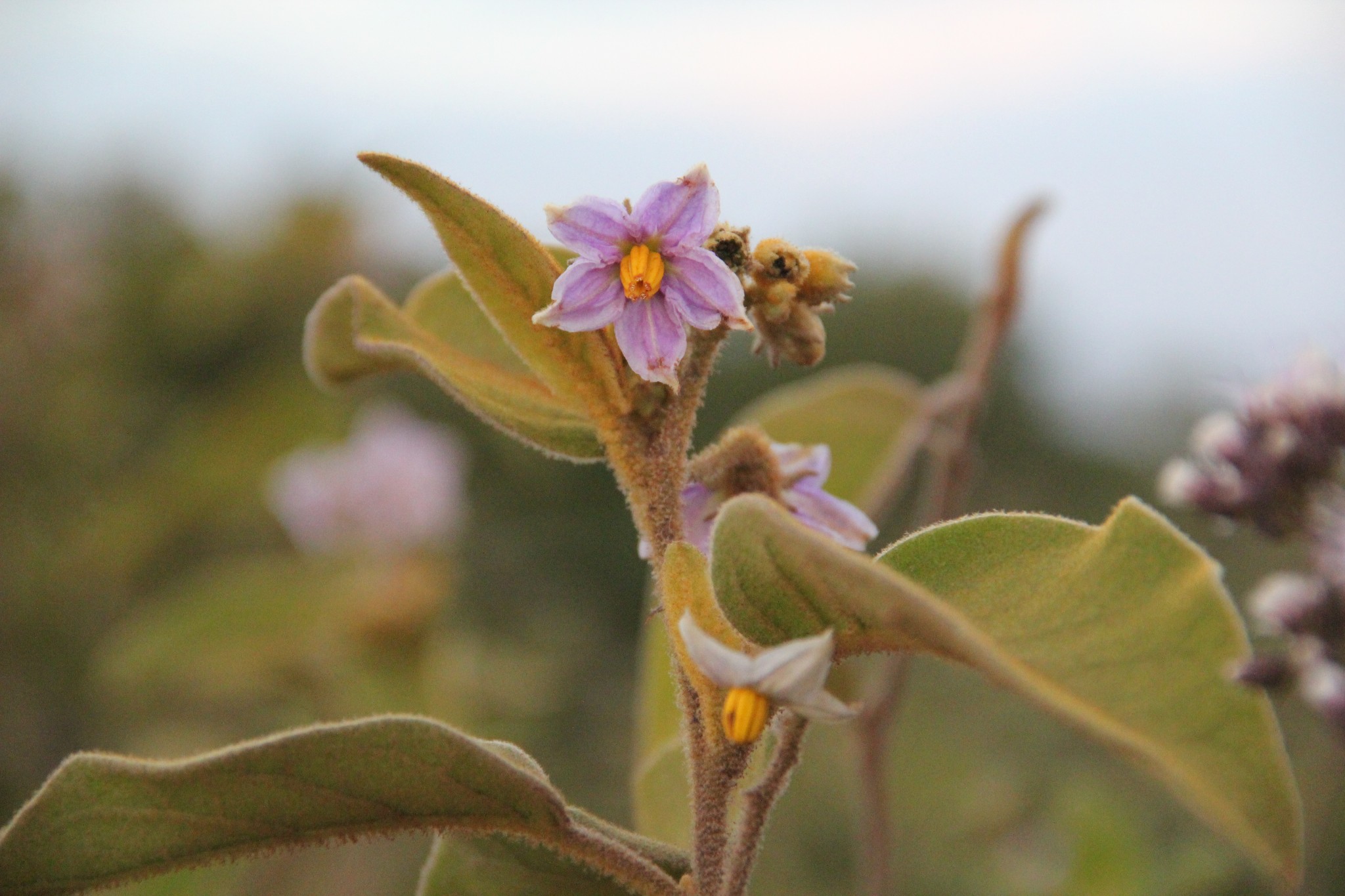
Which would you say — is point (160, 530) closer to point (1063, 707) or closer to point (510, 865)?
point (510, 865)

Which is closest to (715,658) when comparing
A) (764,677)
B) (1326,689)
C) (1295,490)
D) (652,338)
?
(764,677)

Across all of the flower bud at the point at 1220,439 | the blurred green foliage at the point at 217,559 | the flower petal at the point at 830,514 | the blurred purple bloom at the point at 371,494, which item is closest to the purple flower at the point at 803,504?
the flower petal at the point at 830,514

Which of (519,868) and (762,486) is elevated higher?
(762,486)

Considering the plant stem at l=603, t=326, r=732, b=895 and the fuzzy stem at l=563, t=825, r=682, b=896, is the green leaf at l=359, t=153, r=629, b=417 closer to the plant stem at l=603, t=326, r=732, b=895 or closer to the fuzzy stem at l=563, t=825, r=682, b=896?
the plant stem at l=603, t=326, r=732, b=895

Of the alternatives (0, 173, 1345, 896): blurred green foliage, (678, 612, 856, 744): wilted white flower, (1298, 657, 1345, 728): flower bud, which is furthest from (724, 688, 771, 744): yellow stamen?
(0, 173, 1345, 896): blurred green foliage

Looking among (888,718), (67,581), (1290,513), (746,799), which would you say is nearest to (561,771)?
(67,581)

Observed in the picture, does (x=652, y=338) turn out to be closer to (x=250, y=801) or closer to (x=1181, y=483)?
(x=250, y=801)
